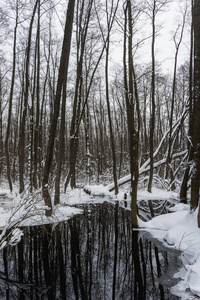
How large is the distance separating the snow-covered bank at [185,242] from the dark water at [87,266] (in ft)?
0.73

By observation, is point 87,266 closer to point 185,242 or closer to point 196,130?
point 185,242

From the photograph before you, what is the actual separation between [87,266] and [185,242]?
2.45 m

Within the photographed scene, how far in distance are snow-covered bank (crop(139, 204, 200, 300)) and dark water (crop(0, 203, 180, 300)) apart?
0.73 feet

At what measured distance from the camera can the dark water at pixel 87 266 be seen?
371cm

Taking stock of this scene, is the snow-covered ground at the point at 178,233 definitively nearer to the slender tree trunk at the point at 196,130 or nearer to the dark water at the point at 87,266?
the dark water at the point at 87,266

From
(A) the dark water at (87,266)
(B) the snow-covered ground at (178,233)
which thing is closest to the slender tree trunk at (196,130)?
(B) the snow-covered ground at (178,233)

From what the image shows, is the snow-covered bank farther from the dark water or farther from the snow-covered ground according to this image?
the dark water

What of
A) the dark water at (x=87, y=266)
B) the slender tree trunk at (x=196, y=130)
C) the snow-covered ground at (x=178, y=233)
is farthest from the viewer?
the slender tree trunk at (x=196, y=130)

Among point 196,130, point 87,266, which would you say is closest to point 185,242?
point 87,266

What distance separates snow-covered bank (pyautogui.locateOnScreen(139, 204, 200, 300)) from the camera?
377 cm

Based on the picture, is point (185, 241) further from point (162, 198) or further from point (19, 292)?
point (162, 198)

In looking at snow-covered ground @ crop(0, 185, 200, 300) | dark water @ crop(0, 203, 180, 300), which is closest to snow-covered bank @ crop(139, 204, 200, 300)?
snow-covered ground @ crop(0, 185, 200, 300)

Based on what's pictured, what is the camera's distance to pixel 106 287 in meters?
3.83

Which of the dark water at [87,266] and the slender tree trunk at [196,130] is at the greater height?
the slender tree trunk at [196,130]
